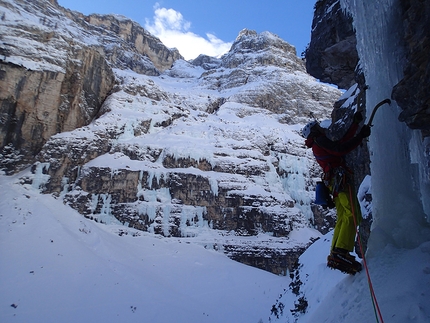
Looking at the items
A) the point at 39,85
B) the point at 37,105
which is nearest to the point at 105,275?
the point at 37,105

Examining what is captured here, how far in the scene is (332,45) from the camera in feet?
35.4

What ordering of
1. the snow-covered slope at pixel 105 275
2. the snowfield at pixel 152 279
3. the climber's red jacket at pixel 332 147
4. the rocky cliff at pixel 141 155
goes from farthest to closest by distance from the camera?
the rocky cliff at pixel 141 155 < the snow-covered slope at pixel 105 275 < the climber's red jacket at pixel 332 147 < the snowfield at pixel 152 279

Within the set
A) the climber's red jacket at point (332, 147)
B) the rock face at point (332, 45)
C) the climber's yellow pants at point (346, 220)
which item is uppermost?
the rock face at point (332, 45)

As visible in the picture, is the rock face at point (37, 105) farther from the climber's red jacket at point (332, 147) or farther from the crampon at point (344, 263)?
the crampon at point (344, 263)

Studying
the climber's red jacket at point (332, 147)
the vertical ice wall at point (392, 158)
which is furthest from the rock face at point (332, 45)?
the climber's red jacket at point (332, 147)

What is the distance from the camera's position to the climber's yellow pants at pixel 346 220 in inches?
158

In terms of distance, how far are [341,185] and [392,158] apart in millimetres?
944

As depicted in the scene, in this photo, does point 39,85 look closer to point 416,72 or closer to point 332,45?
point 332,45

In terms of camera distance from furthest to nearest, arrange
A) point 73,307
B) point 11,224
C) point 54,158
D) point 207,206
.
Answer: point 207,206, point 54,158, point 11,224, point 73,307

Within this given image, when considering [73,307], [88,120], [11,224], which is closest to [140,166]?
[88,120]

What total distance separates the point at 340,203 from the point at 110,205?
29532 millimetres

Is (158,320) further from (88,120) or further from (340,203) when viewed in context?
(88,120)

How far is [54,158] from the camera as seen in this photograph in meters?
31.2

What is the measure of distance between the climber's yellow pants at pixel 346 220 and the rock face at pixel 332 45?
25.2 ft
